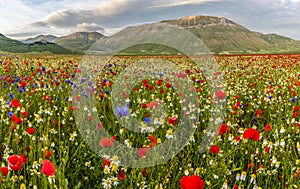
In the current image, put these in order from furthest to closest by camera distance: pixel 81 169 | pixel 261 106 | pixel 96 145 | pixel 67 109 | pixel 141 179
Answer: pixel 261 106, pixel 67 109, pixel 96 145, pixel 81 169, pixel 141 179

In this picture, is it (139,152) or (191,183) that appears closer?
(191,183)

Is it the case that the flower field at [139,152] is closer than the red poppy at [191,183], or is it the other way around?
the red poppy at [191,183]

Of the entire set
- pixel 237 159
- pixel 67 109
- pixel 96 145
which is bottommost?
pixel 237 159

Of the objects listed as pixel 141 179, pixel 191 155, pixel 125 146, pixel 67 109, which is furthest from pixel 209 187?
pixel 67 109

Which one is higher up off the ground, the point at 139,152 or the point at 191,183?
the point at 191,183

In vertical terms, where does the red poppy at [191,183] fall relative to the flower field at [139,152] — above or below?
above

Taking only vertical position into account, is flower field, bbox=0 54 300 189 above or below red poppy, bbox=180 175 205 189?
below

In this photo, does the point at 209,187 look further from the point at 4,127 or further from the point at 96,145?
the point at 4,127

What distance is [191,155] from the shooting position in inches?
135

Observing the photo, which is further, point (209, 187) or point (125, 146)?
point (125, 146)

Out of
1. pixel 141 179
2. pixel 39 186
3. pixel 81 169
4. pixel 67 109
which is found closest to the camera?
pixel 39 186

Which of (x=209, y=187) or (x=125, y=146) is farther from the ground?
(x=125, y=146)

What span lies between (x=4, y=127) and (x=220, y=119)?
3206 mm

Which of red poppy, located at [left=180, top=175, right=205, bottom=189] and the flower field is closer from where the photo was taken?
red poppy, located at [left=180, top=175, right=205, bottom=189]
